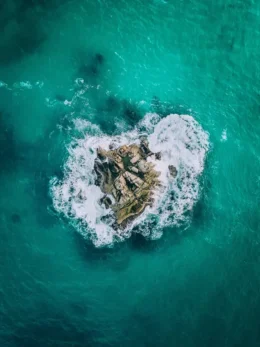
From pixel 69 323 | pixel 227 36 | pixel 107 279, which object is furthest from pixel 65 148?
pixel 227 36

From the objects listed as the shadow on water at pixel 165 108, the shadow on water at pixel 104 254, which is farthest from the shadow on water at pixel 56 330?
the shadow on water at pixel 165 108

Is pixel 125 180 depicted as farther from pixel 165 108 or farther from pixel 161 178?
pixel 165 108

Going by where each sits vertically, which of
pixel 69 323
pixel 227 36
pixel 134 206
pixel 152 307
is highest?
pixel 227 36

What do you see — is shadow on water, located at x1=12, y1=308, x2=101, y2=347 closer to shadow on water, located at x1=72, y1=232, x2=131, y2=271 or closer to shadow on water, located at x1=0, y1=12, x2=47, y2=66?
shadow on water, located at x1=72, y1=232, x2=131, y2=271

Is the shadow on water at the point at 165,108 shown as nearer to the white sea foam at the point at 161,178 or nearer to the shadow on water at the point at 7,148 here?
the white sea foam at the point at 161,178

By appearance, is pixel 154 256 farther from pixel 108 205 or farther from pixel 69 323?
pixel 69 323

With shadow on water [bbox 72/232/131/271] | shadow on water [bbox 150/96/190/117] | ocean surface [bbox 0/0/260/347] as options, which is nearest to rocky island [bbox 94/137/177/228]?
ocean surface [bbox 0/0/260/347]
